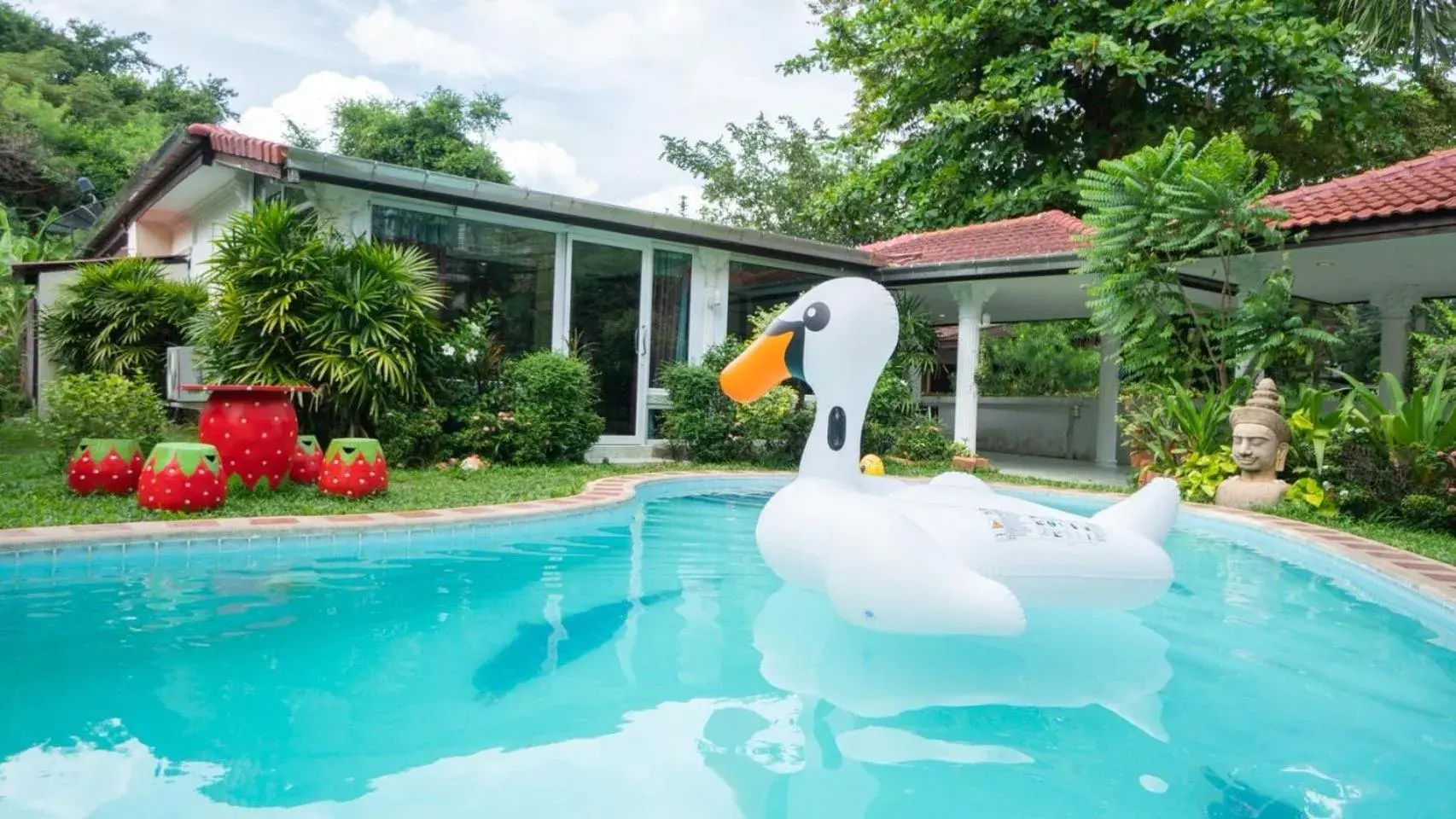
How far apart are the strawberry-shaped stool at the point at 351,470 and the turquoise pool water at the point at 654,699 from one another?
3.90 ft

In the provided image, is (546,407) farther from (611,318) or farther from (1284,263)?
(1284,263)

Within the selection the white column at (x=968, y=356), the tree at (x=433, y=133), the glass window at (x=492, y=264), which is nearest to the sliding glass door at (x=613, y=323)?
the glass window at (x=492, y=264)

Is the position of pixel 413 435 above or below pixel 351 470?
above

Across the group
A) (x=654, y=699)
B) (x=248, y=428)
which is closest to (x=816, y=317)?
(x=654, y=699)

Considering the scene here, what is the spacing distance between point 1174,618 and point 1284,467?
165 inches

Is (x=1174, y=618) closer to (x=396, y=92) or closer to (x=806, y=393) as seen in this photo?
(x=806, y=393)

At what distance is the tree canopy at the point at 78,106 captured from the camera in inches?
792

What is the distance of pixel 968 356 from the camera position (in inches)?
428

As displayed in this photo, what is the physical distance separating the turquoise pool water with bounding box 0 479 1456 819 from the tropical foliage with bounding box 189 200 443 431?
118 inches

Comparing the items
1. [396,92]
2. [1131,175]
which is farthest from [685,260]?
[396,92]

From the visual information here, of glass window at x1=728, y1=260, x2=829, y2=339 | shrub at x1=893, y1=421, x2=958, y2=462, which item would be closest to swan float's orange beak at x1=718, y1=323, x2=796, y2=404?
shrub at x1=893, y1=421, x2=958, y2=462

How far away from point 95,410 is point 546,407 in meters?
3.69

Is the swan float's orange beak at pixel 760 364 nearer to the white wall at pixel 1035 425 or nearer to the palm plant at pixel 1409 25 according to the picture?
the white wall at pixel 1035 425

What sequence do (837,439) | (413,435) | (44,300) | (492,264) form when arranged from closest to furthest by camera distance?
(837,439)
(413,435)
(492,264)
(44,300)
